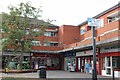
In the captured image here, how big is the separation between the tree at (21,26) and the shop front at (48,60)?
11244mm

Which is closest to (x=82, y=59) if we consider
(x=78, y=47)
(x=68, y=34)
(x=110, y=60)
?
(x=78, y=47)

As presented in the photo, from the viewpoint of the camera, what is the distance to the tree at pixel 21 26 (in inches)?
1276

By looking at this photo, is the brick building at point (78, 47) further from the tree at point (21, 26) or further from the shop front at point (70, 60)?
the tree at point (21, 26)

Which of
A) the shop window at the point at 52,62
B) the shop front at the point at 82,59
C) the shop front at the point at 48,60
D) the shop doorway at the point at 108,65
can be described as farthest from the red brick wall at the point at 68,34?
the shop doorway at the point at 108,65

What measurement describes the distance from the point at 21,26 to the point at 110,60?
40.5 ft

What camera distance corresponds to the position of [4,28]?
32062 mm

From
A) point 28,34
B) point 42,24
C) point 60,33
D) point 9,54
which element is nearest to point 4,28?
point 28,34

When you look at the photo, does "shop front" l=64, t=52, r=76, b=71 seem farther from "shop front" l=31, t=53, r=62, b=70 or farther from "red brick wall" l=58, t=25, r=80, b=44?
"red brick wall" l=58, t=25, r=80, b=44

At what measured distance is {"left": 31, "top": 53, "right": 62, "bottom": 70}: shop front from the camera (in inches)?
1802

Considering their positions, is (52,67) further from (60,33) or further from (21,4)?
(21,4)

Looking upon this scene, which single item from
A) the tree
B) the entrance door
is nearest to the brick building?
the entrance door

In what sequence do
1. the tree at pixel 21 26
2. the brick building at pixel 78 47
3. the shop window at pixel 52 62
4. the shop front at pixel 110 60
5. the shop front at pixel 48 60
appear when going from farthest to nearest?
the shop window at pixel 52 62
the shop front at pixel 48 60
the tree at pixel 21 26
the brick building at pixel 78 47
the shop front at pixel 110 60

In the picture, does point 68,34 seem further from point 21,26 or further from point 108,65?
point 108,65

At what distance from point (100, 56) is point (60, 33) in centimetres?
2117
